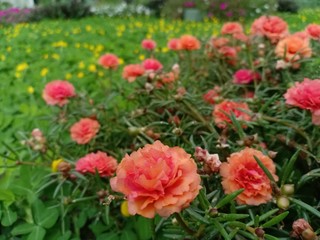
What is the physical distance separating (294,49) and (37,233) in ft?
2.84

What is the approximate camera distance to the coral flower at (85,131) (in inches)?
49.4

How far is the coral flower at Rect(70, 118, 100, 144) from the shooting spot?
1256mm

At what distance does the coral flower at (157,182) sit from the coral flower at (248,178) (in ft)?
0.55

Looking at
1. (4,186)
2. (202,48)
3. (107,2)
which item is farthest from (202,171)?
(107,2)

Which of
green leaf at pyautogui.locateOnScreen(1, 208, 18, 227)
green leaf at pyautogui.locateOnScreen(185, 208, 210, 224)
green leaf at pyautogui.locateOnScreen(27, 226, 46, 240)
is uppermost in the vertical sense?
green leaf at pyautogui.locateOnScreen(185, 208, 210, 224)

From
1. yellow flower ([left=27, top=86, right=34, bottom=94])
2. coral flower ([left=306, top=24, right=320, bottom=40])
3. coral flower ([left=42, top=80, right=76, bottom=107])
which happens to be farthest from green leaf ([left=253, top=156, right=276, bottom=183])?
yellow flower ([left=27, top=86, right=34, bottom=94])

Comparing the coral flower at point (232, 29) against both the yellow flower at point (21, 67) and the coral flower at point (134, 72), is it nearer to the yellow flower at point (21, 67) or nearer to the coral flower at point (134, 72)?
the coral flower at point (134, 72)

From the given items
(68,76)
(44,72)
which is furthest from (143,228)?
(44,72)

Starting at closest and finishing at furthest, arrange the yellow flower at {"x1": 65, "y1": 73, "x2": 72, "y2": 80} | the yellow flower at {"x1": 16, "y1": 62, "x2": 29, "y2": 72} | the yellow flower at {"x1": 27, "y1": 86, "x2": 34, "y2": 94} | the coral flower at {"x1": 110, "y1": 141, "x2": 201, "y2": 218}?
the coral flower at {"x1": 110, "y1": 141, "x2": 201, "y2": 218} < the yellow flower at {"x1": 27, "y1": 86, "x2": 34, "y2": 94} < the yellow flower at {"x1": 65, "y1": 73, "x2": 72, "y2": 80} < the yellow flower at {"x1": 16, "y1": 62, "x2": 29, "y2": 72}

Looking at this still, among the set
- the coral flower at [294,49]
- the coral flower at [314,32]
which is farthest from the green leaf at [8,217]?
the coral flower at [314,32]

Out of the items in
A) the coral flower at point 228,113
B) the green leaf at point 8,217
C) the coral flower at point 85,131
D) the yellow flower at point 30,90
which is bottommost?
the green leaf at point 8,217

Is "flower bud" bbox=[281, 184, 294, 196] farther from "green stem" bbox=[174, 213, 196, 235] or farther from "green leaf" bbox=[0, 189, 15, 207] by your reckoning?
"green leaf" bbox=[0, 189, 15, 207]

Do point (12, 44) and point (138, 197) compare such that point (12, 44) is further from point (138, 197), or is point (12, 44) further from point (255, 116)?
point (138, 197)

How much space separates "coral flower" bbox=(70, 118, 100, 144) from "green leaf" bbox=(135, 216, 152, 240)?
28cm
